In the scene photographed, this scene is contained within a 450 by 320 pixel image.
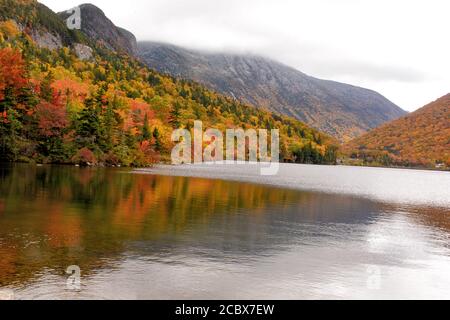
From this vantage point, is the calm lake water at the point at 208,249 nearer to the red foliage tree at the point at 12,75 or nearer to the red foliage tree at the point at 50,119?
the red foliage tree at the point at 50,119

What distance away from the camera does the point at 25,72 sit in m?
111

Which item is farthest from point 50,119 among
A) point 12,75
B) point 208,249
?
point 208,249

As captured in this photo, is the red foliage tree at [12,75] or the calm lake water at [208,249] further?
the red foliage tree at [12,75]

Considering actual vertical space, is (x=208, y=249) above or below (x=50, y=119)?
below

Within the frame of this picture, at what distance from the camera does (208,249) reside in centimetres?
2894

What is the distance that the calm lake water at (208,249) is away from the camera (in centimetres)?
2111

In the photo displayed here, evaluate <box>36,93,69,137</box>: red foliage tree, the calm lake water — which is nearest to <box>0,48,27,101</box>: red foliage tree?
<box>36,93,69,137</box>: red foliage tree

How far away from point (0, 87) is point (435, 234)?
296ft

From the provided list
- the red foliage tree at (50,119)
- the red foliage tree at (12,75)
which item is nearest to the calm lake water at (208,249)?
the red foliage tree at (50,119)

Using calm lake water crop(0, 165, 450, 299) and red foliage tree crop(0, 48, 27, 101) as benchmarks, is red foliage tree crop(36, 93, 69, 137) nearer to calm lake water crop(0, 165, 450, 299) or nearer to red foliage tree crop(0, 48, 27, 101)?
red foliage tree crop(0, 48, 27, 101)

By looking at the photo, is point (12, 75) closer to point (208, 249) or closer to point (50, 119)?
point (50, 119)

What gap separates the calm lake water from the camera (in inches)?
831

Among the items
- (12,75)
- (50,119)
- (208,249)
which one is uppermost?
(12,75)

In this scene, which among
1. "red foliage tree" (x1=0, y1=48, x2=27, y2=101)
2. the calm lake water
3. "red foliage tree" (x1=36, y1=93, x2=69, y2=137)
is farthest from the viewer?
"red foliage tree" (x1=36, y1=93, x2=69, y2=137)
